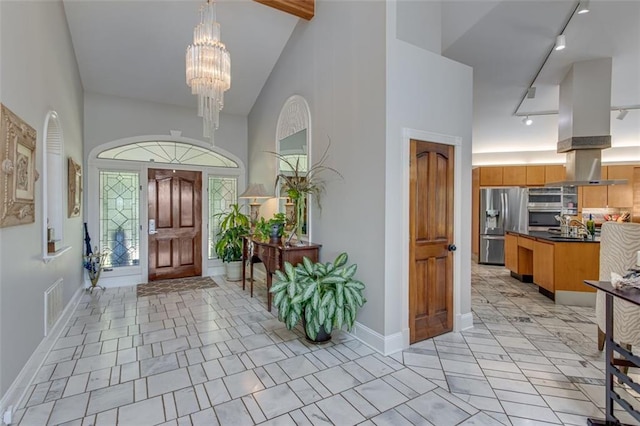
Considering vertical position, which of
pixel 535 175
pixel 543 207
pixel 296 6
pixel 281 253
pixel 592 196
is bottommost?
pixel 281 253

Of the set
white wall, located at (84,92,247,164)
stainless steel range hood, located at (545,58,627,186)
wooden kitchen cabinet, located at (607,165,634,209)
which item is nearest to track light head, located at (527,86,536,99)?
stainless steel range hood, located at (545,58,627,186)

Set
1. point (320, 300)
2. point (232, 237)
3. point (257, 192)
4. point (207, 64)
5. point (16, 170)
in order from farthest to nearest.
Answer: point (232, 237)
point (257, 192)
point (207, 64)
point (320, 300)
point (16, 170)

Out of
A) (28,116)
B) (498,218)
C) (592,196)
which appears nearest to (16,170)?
(28,116)

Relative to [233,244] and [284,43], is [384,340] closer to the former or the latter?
[233,244]

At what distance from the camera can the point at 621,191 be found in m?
6.99

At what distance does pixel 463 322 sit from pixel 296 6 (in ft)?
14.1

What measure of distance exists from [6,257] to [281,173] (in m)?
3.31

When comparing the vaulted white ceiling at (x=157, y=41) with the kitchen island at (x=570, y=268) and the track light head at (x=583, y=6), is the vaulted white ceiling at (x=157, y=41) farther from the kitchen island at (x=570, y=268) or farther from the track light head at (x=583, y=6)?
the kitchen island at (x=570, y=268)

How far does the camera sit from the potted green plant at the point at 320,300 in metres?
2.74

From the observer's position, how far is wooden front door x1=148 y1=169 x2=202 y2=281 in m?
5.48

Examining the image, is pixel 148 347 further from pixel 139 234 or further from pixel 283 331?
pixel 139 234

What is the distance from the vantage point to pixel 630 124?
6324 mm

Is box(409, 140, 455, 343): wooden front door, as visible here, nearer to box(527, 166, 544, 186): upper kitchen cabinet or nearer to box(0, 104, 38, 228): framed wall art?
box(0, 104, 38, 228): framed wall art

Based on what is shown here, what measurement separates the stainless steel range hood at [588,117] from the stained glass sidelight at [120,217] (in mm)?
7128
